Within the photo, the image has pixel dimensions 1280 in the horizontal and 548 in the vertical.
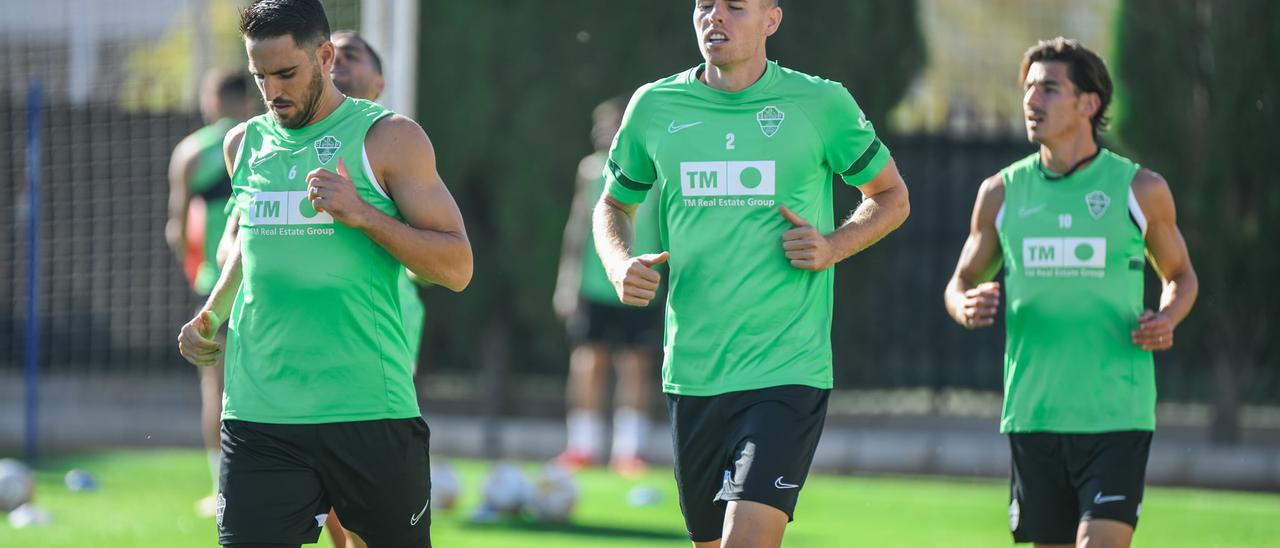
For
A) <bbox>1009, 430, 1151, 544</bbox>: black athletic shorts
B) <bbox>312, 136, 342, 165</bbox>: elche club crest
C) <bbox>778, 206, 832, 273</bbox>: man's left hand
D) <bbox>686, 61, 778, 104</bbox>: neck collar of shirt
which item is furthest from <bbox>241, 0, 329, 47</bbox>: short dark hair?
<bbox>1009, 430, 1151, 544</bbox>: black athletic shorts

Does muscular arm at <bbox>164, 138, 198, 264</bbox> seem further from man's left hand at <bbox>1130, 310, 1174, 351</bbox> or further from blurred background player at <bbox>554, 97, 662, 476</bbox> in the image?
man's left hand at <bbox>1130, 310, 1174, 351</bbox>

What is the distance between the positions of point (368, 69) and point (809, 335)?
2390mm

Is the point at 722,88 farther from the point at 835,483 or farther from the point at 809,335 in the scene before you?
the point at 835,483

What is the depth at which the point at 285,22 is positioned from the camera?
489cm

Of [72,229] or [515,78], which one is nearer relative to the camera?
[515,78]

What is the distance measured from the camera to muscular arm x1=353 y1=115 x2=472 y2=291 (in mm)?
4914

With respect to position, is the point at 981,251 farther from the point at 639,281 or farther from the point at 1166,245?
the point at 639,281

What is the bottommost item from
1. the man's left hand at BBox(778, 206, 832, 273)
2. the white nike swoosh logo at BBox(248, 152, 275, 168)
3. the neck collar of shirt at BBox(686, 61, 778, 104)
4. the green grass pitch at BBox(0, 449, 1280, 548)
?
the green grass pitch at BBox(0, 449, 1280, 548)

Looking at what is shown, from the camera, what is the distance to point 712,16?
5.30 metres

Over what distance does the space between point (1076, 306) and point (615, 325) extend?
6170mm

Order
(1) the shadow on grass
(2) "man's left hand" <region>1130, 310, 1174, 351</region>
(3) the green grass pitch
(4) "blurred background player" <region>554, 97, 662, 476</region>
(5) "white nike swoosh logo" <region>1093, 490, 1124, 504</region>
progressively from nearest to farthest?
(5) "white nike swoosh logo" <region>1093, 490, 1124, 504</region> < (2) "man's left hand" <region>1130, 310, 1174, 351</region> < (3) the green grass pitch < (1) the shadow on grass < (4) "blurred background player" <region>554, 97, 662, 476</region>

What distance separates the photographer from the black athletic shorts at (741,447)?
505 cm

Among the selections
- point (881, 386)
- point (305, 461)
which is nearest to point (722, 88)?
point (305, 461)

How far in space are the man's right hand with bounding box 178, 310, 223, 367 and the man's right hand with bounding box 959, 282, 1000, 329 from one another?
2472 millimetres
